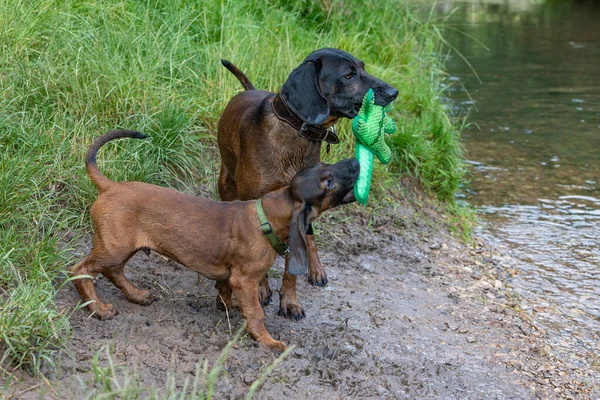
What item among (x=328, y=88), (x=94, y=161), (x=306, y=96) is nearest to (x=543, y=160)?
(x=328, y=88)

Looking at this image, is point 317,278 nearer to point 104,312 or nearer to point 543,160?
point 104,312

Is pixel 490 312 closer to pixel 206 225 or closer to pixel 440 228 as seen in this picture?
pixel 440 228

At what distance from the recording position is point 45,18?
23.0ft

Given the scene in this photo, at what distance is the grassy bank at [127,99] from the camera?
15.8 ft

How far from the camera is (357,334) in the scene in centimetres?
483

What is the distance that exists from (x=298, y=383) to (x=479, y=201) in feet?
14.8

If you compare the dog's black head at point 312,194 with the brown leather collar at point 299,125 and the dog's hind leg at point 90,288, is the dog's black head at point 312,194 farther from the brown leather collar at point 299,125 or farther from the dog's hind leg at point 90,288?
the dog's hind leg at point 90,288

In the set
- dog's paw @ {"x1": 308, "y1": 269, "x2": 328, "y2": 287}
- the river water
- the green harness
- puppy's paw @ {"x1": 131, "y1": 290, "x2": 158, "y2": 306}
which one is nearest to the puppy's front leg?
the green harness

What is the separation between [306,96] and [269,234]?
103 centimetres

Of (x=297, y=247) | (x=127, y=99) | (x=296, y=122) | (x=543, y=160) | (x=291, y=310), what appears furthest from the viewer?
(x=543, y=160)

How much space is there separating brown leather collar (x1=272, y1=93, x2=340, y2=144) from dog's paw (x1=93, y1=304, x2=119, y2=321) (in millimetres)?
1613

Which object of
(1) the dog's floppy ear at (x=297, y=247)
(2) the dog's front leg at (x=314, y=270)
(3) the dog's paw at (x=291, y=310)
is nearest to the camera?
(1) the dog's floppy ear at (x=297, y=247)

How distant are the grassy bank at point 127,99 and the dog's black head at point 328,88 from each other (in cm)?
158

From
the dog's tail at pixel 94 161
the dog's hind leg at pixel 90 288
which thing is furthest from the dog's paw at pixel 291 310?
the dog's tail at pixel 94 161
